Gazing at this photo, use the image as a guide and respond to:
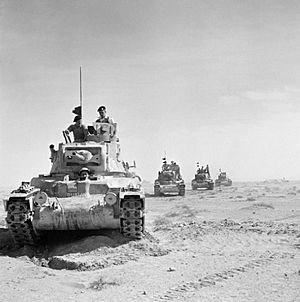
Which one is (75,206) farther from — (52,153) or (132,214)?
(52,153)

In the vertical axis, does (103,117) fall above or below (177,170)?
above

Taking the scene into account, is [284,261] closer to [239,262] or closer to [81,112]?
[239,262]

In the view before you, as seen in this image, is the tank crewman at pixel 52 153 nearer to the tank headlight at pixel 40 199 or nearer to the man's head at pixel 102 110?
the man's head at pixel 102 110

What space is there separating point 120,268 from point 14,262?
7.60 ft

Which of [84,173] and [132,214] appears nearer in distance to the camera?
[132,214]

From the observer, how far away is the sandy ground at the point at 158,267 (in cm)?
686

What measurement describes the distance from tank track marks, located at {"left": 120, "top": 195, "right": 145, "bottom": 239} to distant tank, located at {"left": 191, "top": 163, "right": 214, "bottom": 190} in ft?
109

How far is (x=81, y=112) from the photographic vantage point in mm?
15234

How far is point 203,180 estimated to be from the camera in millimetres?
43500

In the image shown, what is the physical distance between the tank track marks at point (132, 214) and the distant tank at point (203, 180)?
3318 centimetres

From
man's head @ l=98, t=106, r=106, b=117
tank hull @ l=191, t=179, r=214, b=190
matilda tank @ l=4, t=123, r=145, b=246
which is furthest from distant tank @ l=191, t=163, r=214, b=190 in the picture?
matilda tank @ l=4, t=123, r=145, b=246

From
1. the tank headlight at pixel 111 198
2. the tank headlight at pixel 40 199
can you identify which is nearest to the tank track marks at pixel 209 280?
the tank headlight at pixel 111 198

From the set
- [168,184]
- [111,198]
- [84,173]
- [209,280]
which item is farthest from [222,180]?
[209,280]

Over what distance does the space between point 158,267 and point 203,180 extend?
1384 inches
